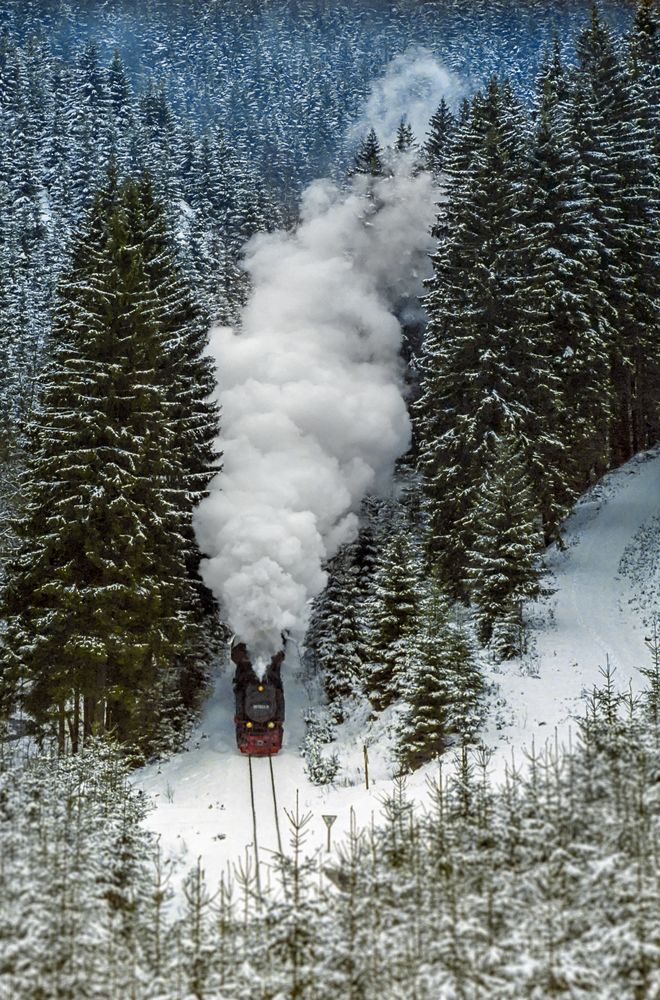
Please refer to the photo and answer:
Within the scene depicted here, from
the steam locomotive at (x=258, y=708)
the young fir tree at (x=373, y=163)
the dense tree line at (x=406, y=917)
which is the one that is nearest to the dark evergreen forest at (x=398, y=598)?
the dense tree line at (x=406, y=917)

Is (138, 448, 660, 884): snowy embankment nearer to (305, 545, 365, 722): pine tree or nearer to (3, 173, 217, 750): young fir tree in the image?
(305, 545, 365, 722): pine tree

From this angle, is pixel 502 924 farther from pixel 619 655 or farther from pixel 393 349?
pixel 393 349

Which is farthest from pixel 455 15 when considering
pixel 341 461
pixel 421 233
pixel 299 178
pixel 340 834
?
pixel 340 834

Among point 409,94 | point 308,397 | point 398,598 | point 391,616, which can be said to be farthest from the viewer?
point 409,94

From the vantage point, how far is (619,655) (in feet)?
70.7

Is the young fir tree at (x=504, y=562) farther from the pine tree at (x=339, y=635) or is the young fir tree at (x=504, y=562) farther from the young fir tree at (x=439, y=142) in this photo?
the young fir tree at (x=439, y=142)

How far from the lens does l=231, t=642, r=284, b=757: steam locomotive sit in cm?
2141

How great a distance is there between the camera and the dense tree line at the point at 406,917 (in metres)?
7.95

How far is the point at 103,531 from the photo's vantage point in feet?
72.1

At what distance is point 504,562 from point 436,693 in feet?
14.8

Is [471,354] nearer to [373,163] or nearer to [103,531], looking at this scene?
[103,531]

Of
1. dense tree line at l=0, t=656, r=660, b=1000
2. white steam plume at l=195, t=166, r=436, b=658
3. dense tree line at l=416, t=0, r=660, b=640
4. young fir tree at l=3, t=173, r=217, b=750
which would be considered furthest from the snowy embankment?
dense tree line at l=0, t=656, r=660, b=1000

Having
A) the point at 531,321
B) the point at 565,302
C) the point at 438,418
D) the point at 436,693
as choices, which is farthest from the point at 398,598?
the point at 565,302

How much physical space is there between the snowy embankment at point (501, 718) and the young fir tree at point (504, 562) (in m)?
0.99
